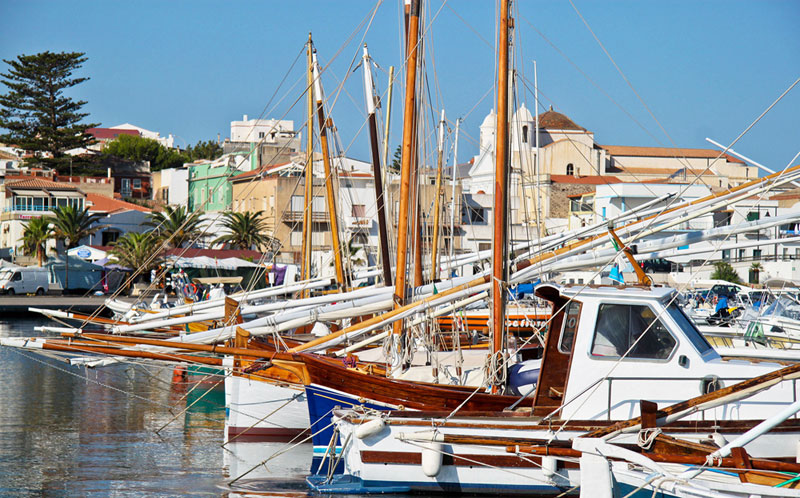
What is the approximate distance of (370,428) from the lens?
1262 cm

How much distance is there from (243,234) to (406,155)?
5639cm

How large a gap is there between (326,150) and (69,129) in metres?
81.9

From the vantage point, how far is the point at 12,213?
77562mm

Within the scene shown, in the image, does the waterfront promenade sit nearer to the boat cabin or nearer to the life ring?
the life ring

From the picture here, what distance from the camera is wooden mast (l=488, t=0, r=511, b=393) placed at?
49.3 ft

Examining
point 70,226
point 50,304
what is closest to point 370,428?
point 50,304

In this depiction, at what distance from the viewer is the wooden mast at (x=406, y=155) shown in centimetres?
1680

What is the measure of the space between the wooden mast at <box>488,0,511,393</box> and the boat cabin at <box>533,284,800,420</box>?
1.83 meters

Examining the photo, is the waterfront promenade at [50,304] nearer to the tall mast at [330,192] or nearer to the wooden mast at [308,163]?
the wooden mast at [308,163]

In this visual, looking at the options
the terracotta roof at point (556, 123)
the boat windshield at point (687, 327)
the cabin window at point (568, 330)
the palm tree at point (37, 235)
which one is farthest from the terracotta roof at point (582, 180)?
the boat windshield at point (687, 327)

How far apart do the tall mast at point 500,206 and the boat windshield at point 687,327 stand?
9.58 feet

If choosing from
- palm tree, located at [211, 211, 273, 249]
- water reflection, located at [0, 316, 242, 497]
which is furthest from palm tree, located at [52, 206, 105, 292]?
water reflection, located at [0, 316, 242, 497]

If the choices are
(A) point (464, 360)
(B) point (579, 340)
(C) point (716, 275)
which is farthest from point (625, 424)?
(C) point (716, 275)

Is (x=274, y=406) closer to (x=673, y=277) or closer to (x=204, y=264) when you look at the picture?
(x=204, y=264)
